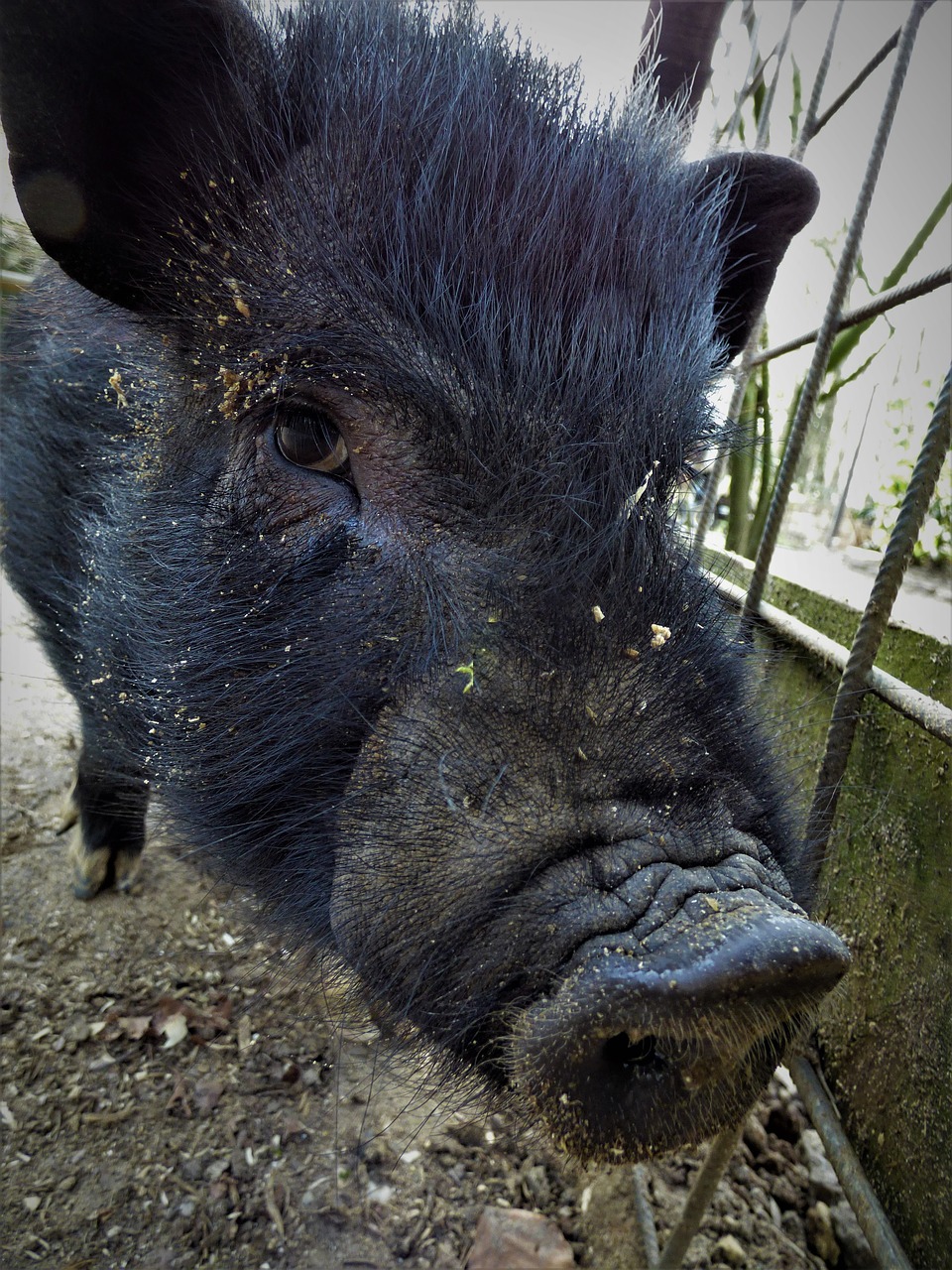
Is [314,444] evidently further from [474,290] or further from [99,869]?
[99,869]

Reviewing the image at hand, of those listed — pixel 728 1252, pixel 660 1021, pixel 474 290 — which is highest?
pixel 474 290

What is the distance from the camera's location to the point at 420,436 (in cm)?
139

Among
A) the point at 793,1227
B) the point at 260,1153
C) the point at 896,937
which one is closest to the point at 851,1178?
the point at 896,937

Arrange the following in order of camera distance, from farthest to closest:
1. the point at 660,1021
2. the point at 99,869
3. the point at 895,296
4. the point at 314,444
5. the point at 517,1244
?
the point at 99,869, the point at 517,1244, the point at 895,296, the point at 314,444, the point at 660,1021

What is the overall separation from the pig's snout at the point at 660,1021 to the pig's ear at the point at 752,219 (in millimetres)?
1532

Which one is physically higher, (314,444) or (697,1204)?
(314,444)

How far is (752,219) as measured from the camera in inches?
85.0

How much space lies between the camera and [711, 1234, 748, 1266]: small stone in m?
1.93

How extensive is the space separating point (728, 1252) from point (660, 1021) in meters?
1.45

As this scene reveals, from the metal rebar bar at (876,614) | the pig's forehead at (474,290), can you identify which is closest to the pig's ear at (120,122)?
the pig's forehead at (474,290)

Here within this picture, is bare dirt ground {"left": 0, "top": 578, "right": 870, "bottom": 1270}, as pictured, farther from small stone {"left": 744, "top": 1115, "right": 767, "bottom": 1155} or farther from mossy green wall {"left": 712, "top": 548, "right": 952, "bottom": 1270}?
mossy green wall {"left": 712, "top": 548, "right": 952, "bottom": 1270}

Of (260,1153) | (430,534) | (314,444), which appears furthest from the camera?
(260,1153)

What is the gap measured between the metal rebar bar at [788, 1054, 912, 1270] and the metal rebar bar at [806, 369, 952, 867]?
1.67 ft

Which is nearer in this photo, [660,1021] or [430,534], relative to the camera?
[660,1021]
